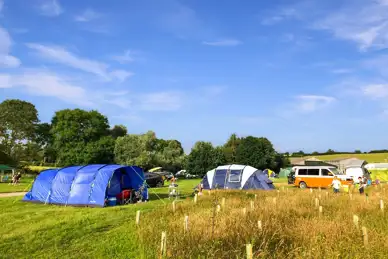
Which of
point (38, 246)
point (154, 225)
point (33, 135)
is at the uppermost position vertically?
point (33, 135)

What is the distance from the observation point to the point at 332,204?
45.5 feet

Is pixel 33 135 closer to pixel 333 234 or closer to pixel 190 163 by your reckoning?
pixel 190 163

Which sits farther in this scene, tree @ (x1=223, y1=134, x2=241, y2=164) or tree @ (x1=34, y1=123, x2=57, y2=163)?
tree @ (x1=223, y1=134, x2=241, y2=164)

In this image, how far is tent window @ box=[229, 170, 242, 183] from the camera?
2517 cm

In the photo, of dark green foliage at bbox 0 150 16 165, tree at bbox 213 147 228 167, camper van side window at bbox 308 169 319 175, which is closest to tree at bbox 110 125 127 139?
tree at bbox 213 147 228 167

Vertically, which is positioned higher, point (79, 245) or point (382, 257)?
point (382, 257)

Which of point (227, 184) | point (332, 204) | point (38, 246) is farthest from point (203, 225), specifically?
point (227, 184)

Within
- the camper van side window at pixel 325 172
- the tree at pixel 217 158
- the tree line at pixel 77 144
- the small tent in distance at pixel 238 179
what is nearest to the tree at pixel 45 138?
the tree line at pixel 77 144

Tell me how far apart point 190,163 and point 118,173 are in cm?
3920

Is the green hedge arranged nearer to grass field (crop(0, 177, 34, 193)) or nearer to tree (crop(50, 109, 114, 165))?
tree (crop(50, 109, 114, 165))

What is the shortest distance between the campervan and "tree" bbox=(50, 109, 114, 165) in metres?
31.4

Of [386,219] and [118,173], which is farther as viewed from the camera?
[118,173]

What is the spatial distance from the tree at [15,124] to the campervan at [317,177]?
134 ft

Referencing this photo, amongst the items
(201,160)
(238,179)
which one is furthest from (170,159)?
(238,179)
